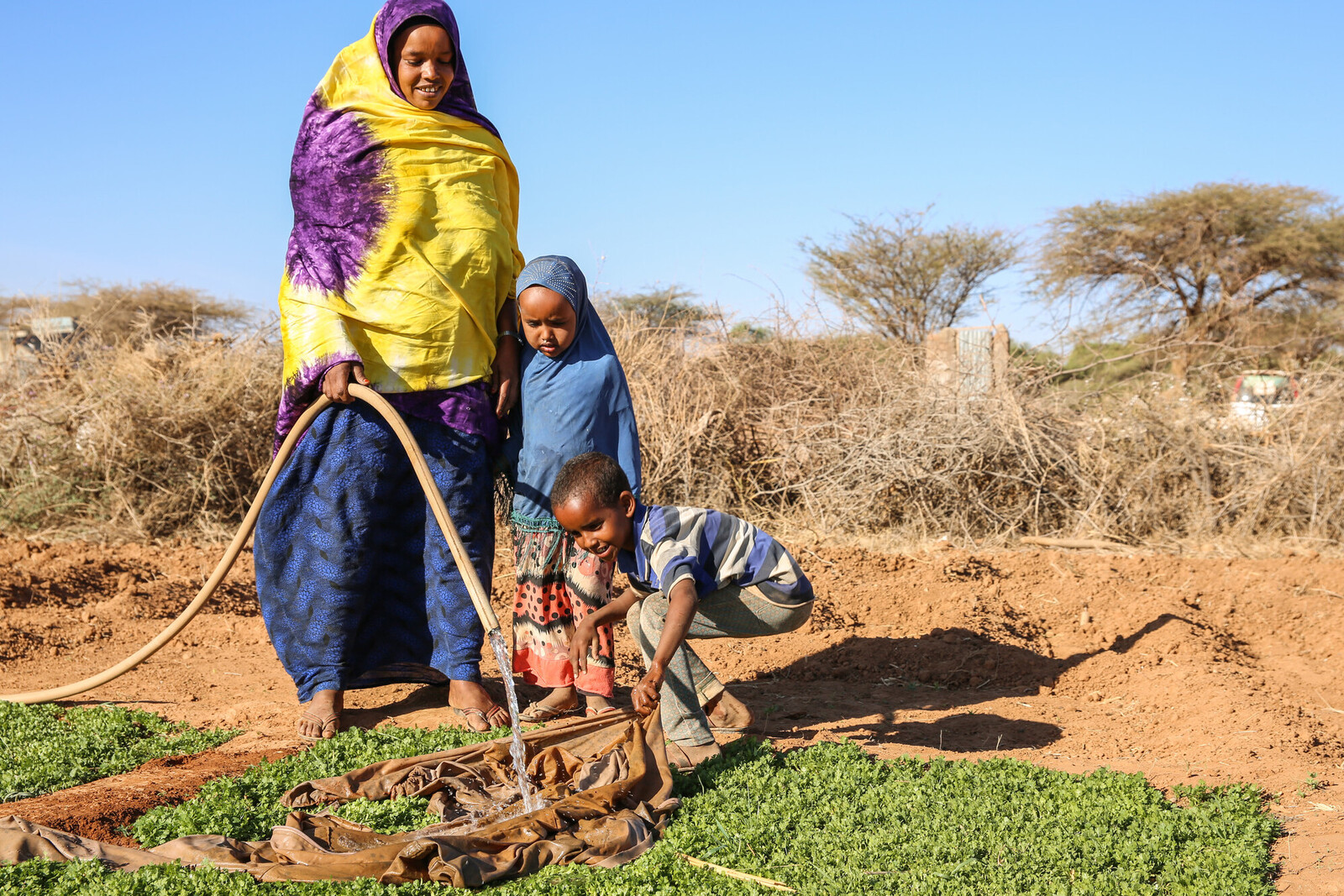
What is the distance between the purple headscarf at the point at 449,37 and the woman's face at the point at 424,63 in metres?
0.03

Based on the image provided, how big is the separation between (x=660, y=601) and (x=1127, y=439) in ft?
19.6

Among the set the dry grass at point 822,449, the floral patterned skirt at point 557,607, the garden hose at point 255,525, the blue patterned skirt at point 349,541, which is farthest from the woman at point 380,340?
the dry grass at point 822,449

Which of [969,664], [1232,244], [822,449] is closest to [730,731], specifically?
[969,664]

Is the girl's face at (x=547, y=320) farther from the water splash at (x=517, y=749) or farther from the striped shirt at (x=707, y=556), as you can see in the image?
the water splash at (x=517, y=749)

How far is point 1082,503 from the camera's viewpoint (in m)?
8.27

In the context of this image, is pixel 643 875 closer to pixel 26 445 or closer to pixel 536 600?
pixel 536 600

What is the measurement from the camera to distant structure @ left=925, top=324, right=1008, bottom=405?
8.42 m

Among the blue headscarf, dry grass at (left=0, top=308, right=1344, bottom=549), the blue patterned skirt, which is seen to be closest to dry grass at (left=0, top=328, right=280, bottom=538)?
dry grass at (left=0, top=308, right=1344, bottom=549)

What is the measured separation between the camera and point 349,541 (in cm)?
413

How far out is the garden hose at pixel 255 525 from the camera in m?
3.40

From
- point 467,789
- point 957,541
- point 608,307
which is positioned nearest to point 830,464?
point 957,541

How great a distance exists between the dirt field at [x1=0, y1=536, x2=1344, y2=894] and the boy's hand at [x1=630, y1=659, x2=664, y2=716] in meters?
1.02

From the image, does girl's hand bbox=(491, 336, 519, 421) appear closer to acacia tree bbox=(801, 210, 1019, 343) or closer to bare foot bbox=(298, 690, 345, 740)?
bare foot bbox=(298, 690, 345, 740)

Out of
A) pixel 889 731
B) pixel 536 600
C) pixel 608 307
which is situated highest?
pixel 608 307
